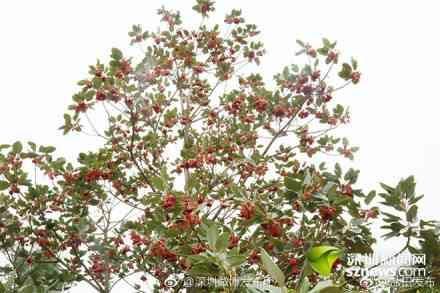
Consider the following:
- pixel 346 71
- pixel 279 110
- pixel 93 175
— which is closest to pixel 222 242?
pixel 93 175

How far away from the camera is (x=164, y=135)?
681cm

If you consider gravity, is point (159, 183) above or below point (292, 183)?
below

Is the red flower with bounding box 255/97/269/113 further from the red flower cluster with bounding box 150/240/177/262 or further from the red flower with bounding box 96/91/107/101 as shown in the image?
the red flower cluster with bounding box 150/240/177/262

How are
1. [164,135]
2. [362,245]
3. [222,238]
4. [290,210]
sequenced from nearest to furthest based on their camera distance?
[222,238], [362,245], [290,210], [164,135]

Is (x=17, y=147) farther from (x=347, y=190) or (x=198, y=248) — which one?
(x=347, y=190)

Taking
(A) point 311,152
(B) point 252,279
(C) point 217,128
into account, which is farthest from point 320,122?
(B) point 252,279

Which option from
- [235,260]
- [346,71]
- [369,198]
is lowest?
[235,260]

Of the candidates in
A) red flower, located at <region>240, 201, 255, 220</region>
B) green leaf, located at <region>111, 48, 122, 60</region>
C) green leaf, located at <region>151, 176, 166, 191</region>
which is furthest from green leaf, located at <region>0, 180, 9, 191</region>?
red flower, located at <region>240, 201, 255, 220</region>

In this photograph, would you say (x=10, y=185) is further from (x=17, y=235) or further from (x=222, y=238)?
(x=222, y=238)

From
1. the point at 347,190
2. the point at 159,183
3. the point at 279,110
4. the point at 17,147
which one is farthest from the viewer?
the point at 279,110

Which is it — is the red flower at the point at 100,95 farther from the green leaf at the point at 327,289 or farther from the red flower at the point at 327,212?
the green leaf at the point at 327,289

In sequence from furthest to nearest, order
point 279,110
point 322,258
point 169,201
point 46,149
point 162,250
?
point 279,110, point 46,149, point 162,250, point 169,201, point 322,258

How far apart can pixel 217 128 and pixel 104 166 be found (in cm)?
214

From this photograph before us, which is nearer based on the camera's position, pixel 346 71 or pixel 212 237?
pixel 212 237
